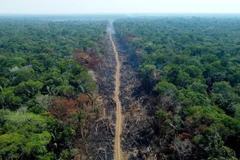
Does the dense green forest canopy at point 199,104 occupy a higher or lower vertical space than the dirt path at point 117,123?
higher

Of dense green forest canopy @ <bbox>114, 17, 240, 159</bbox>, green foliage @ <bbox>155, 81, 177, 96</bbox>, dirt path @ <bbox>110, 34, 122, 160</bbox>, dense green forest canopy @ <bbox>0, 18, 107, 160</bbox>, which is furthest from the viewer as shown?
green foliage @ <bbox>155, 81, 177, 96</bbox>

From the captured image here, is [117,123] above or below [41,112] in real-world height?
below

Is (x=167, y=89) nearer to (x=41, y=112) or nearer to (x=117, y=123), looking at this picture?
(x=117, y=123)

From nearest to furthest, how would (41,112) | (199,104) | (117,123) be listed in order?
(41,112) < (199,104) < (117,123)

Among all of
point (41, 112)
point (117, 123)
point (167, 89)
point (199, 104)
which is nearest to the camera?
point (41, 112)

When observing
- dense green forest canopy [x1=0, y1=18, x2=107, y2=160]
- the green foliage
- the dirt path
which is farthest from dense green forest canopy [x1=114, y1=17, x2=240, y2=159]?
dense green forest canopy [x1=0, y1=18, x2=107, y2=160]

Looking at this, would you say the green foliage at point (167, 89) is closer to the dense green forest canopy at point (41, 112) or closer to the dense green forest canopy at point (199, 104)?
the dense green forest canopy at point (199, 104)

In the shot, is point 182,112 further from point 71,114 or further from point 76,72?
point 76,72

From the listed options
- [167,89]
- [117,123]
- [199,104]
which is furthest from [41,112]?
[199,104]

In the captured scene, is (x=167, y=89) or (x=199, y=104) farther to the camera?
(x=167, y=89)

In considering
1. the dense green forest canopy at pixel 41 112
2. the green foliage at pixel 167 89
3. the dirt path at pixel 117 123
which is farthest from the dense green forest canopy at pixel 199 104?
the dense green forest canopy at pixel 41 112

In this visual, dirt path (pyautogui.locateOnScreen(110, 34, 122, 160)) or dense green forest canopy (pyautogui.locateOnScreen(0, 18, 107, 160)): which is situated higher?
dense green forest canopy (pyautogui.locateOnScreen(0, 18, 107, 160))

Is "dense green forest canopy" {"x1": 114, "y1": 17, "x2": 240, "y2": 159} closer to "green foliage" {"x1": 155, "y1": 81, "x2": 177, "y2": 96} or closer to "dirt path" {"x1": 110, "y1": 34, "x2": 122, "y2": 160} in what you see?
"green foliage" {"x1": 155, "y1": 81, "x2": 177, "y2": 96}
